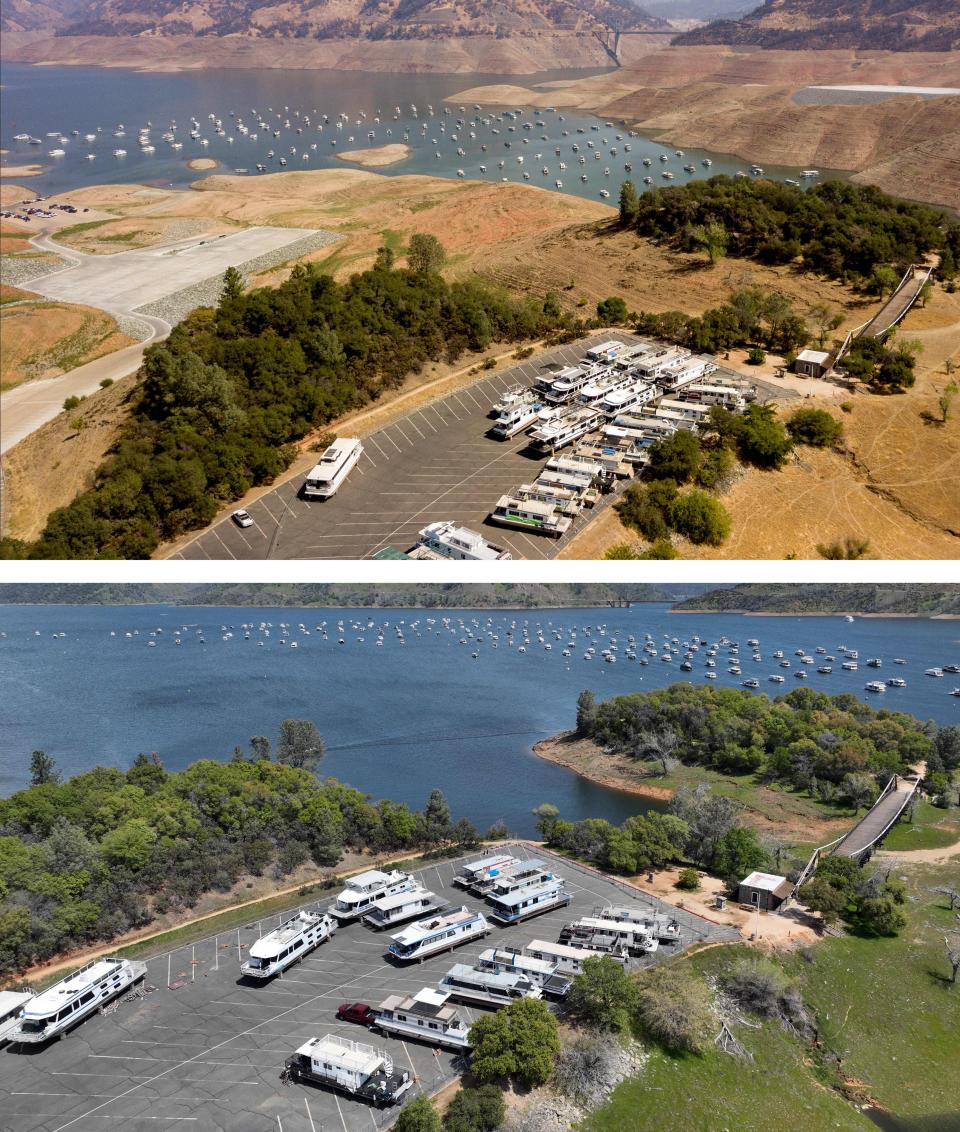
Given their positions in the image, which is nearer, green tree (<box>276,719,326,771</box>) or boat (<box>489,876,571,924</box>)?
boat (<box>489,876,571,924</box>)

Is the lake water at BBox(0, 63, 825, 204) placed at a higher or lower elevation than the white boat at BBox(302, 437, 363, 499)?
higher

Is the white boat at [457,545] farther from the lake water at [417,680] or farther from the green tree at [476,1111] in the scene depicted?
the green tree at [476,1111]

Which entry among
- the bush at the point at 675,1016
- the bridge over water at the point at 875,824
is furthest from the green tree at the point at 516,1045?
the bridge over water at the point at 875,824

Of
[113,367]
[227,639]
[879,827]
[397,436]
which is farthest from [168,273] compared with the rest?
[879,827]

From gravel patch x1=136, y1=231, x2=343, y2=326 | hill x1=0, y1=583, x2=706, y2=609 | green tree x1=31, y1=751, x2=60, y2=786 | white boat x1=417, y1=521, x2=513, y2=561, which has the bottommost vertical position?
green tree x1=31, y1=751, x2=60, y2=786

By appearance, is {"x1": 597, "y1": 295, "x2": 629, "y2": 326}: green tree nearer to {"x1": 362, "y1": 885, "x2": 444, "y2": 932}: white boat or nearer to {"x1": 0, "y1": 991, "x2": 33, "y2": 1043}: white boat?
{"x1": 362, "y1": 885, "x2": 444, "y2": 932}: white boat

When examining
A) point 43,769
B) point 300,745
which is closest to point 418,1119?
point 300,745

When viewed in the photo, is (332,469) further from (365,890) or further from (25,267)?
(25,267)

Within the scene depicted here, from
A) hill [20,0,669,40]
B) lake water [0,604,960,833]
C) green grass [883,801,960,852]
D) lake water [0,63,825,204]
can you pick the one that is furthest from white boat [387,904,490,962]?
hill [20,0,669,40]
